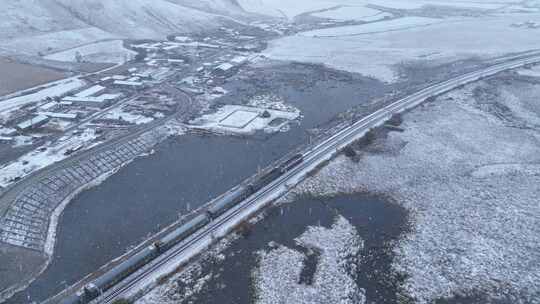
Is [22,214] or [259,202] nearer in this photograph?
[22,214]

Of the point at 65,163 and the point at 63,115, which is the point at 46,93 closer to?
the point at 63,115

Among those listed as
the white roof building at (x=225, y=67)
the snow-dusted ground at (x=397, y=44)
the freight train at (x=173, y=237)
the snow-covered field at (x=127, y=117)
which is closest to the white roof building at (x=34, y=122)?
the snow-covered field at (x=127, y=117)

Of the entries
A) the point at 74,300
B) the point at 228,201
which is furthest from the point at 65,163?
the point at 74,300

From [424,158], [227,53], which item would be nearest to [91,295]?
[424,158]

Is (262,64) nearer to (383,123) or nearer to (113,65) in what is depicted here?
(113,65)

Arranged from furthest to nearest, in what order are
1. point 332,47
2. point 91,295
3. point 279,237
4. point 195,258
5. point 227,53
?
1. point 332,47
2. point 227,53
3. point 279,237
4. point 195,258
5. point 91,295

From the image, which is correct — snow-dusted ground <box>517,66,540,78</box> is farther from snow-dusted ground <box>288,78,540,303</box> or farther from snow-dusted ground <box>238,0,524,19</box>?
snow-dusted ground <box>238,0,524,19</box>
